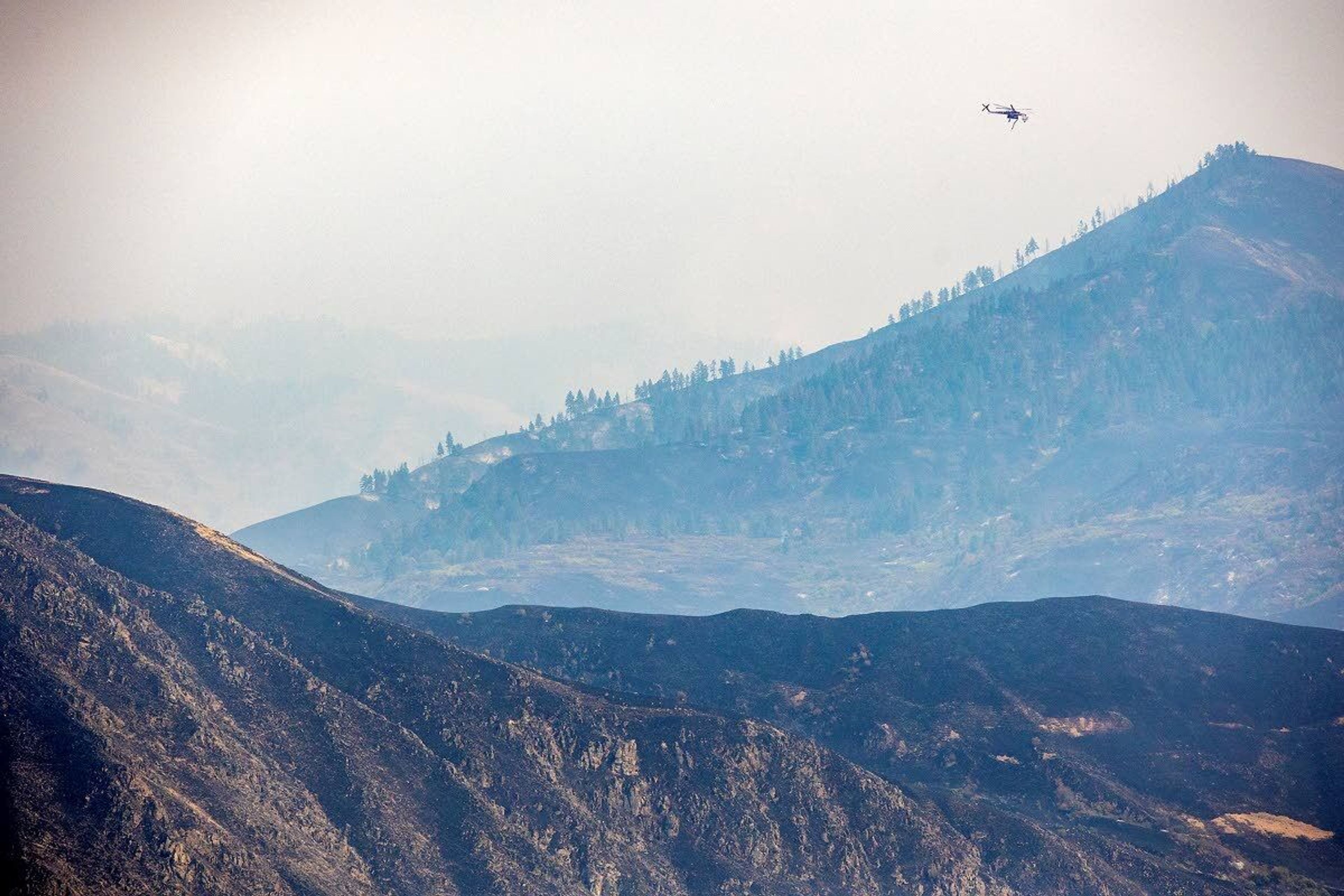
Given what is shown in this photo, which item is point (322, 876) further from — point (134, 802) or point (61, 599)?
point (61, 599)

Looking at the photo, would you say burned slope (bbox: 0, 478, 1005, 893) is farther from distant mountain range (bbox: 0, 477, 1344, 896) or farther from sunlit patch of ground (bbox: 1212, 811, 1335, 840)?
sunlit patch of ground (bbox: 1212, 811, 1335, 840)

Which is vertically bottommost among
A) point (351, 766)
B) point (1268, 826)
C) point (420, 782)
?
point (1268, 826)

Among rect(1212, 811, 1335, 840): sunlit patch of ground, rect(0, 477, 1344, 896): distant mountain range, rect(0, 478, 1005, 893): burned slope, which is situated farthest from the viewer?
rect(1212, 811, 1335, 840): sunlit patch of ground

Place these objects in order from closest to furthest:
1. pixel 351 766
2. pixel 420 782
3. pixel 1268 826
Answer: pixel 351 766
pixel 420 782
pixel 1268 826

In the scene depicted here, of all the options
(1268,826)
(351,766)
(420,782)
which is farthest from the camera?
(1268,826)

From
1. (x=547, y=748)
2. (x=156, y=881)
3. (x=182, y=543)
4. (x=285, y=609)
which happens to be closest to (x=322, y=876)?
(x=156, y=881)

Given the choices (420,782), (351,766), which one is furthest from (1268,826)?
(351,766)

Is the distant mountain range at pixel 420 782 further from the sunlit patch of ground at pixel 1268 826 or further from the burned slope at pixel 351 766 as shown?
the sunlit patch of ground at pixel 1268 826

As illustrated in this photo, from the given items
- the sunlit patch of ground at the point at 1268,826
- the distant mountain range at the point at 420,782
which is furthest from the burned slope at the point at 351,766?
the sunlit patch of ground at the point at 1268,826

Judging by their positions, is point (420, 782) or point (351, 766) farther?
point (420, 782)

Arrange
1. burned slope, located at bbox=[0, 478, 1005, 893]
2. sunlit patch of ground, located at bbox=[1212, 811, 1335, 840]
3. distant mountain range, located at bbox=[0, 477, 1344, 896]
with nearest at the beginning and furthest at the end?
burned slope, located at bbox=[0, 478, 1005, 893] < distant mountain range, located at bbox=[0, 477, 1344, 896] < sunlit patch of ground, located at bbox=[1212, 811, 1335, 840]

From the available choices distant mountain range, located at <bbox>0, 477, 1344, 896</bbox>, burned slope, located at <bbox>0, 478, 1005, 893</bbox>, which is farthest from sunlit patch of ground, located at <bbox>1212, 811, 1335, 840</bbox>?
burned slope, located at <bbox>0, 478, 1005, 893</bbox>

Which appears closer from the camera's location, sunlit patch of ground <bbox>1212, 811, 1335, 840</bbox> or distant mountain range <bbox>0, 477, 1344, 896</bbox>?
distant mountain range <bbox>0, 477, 1344, 896</bbox>

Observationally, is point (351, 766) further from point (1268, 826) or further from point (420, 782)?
point (1268, 826)
